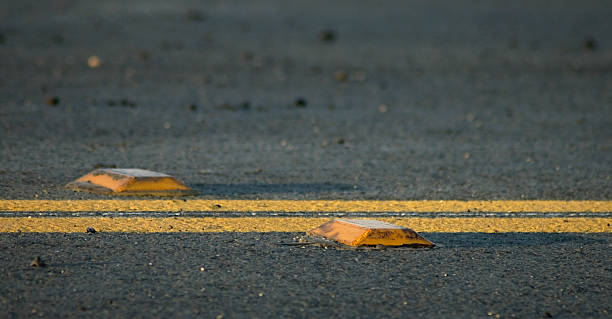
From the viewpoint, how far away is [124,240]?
15.8ft

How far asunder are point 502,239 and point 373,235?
762 mm

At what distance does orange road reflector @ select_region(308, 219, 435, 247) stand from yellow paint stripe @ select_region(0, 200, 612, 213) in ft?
2.67

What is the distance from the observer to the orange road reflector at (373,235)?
485 centimetres

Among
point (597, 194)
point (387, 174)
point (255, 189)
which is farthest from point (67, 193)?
point (597, 194)

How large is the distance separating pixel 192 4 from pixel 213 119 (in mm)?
16729

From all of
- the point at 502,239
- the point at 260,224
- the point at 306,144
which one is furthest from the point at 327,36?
the point at 502,239

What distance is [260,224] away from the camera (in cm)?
534

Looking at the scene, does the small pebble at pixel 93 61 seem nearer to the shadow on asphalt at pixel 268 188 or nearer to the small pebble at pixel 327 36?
the small pebble at pixel 327 36

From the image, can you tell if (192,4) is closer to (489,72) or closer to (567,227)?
(489,72)

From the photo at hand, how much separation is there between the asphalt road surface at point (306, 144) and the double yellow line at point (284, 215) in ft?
0.63

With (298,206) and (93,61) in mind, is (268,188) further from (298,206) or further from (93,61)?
(93,61)

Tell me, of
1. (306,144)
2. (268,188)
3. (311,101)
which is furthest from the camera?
(311,101)

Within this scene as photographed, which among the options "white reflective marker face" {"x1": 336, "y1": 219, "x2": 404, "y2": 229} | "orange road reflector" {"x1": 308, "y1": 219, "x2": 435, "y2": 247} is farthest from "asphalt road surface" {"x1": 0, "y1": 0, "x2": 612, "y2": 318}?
"white reflective marker face" {"x1": 336, "y1": 219, "x2": 404, "y2": 229}

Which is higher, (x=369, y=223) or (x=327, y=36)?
(x=327, y=36)
